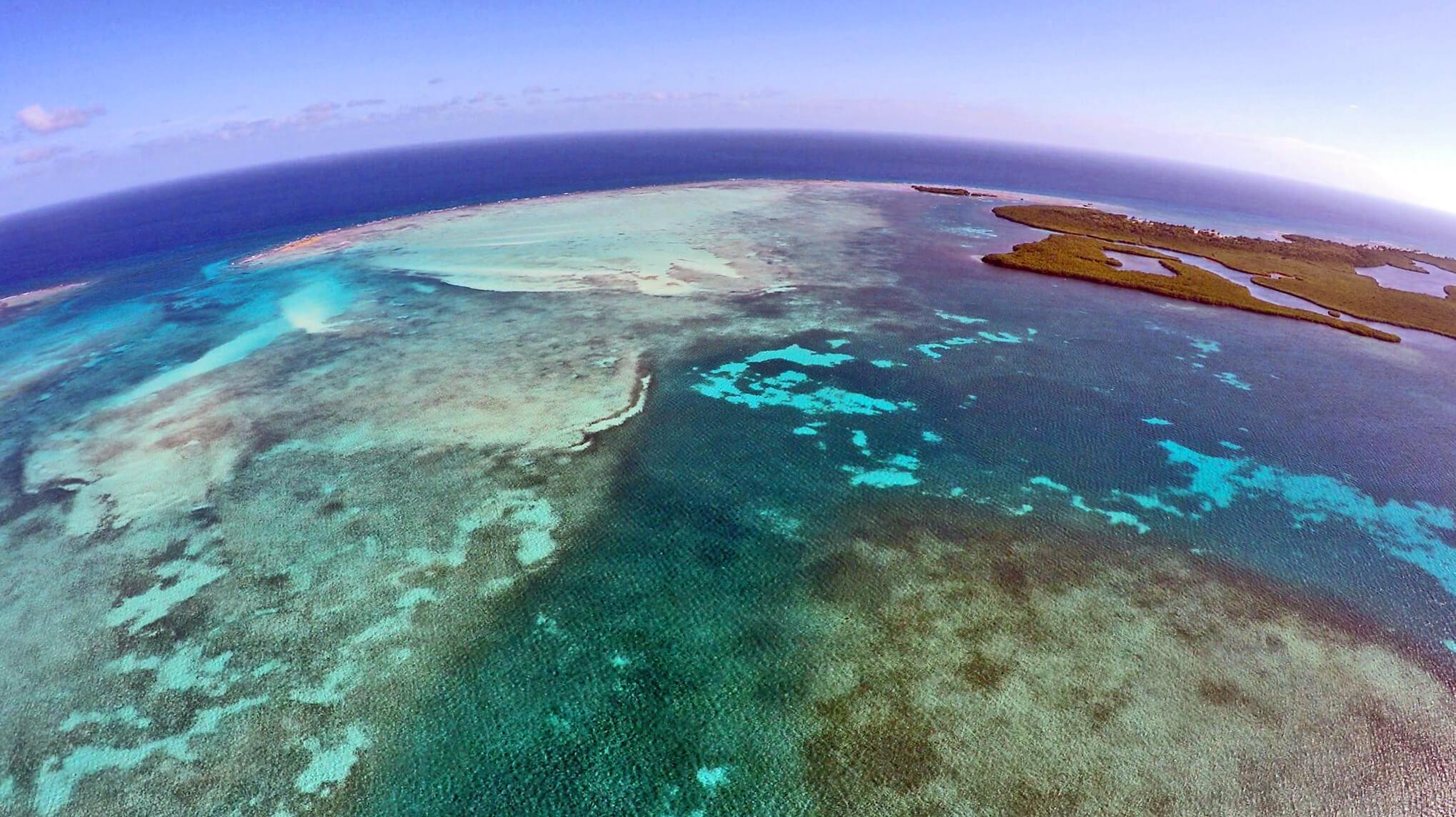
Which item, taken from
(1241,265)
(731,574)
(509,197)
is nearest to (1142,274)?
(1241,265)

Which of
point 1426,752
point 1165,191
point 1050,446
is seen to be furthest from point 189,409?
point 1165,191

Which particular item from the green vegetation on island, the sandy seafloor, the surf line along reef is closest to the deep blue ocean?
the surf line along reef

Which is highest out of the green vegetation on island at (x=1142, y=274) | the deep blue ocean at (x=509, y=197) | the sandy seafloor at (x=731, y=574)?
the deep blue ocean at (x=509, y=197)

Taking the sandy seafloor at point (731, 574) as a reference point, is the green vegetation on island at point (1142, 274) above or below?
above

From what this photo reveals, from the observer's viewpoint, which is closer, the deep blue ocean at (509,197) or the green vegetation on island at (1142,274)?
the green vegetation on island at (1142,274)

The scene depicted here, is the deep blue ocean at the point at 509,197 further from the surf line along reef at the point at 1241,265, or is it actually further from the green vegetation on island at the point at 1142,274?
the green vegetation on island at the point at 1142,274

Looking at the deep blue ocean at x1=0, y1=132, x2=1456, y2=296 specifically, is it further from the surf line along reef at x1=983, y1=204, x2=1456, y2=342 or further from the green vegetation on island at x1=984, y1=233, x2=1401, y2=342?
the green vegetation on island at x1=984, y1=233, x2=1401, y2=342

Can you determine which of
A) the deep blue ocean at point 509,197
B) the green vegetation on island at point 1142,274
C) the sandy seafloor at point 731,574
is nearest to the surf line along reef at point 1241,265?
the green vegetation on island at point 1142,274
